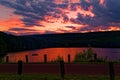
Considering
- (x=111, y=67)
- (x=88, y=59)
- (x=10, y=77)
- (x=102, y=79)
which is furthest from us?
(x=88, y=59)

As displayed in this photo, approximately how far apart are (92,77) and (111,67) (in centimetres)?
288

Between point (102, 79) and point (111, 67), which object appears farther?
point (102, 79)

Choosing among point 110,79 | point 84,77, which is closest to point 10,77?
point 84,77

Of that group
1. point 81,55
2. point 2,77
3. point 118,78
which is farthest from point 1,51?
point 118,78

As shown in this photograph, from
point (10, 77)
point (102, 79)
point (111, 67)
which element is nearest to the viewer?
point (111, 67)

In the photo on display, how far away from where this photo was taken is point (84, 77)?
859 inches

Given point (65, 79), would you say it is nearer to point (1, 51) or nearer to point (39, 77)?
point (39, 77)

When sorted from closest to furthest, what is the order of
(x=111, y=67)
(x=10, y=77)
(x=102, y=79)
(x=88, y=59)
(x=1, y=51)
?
(x=111, y=67)
(x=102, y=79)
(x=10, y=77)
(x=88, y=59)
(x=1, y=51)

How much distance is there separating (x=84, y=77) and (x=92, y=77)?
579 millimetres

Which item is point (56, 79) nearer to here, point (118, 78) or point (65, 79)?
point (65, 79)

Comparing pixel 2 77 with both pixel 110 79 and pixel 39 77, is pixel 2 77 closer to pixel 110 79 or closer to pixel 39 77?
pixel 39 77

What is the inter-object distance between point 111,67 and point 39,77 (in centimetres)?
550

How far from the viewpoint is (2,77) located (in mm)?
22797

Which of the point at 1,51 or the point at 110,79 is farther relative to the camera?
the point at 1,51
